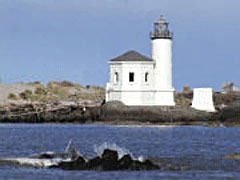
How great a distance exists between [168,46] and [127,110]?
5374 millimetres

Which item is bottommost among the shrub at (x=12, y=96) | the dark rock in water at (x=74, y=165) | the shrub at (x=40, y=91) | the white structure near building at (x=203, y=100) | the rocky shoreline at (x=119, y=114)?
the dark rock in water at (x=74, y=165)

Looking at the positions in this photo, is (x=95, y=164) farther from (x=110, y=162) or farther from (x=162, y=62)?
(x=162, y=62)

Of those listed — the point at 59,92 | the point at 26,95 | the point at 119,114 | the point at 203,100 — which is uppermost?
the point at 59,92

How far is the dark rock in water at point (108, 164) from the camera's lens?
2677cm

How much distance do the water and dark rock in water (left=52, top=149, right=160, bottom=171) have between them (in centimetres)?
52

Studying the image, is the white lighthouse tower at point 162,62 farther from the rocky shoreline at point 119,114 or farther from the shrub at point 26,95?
the shrub at point 26,95

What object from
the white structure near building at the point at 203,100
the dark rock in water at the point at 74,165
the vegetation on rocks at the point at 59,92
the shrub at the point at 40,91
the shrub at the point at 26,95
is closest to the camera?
the dark rock in water at the point at 74,165

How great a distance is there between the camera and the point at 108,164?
26.8 m

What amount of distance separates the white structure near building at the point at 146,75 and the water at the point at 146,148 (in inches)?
93.3

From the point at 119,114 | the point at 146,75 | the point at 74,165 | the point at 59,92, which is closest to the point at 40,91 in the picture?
the point at 59,92

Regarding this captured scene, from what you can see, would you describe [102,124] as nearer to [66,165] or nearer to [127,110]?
[127,110]

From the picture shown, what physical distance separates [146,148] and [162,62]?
73.5 ft

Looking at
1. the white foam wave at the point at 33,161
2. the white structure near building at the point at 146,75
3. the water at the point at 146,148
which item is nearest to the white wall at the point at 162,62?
the white structure near building at the point at 146,75

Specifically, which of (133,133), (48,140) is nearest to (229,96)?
(133,133)
